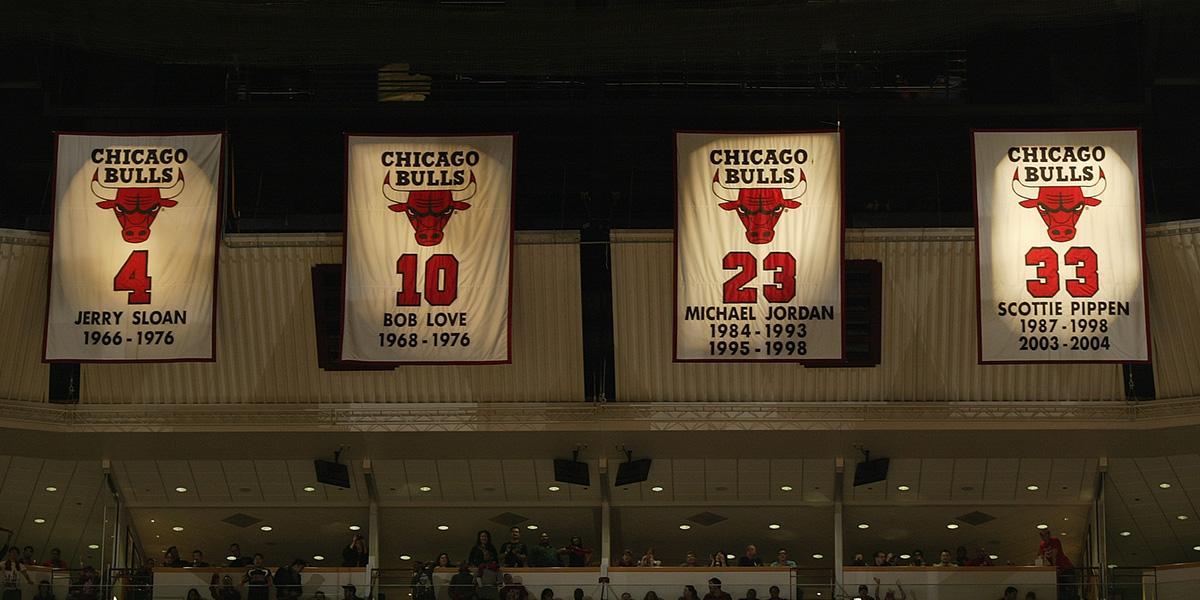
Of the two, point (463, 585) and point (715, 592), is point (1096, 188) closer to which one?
point (715, 592)

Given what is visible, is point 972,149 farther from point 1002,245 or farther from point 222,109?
point 222,109

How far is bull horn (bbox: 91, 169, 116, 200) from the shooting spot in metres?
30.9

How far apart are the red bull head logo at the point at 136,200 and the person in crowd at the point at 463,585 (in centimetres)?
869

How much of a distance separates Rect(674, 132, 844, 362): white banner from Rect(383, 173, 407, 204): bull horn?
493 cm

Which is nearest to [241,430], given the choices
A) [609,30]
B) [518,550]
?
[518,550]

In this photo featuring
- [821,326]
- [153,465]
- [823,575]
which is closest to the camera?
[821,326]

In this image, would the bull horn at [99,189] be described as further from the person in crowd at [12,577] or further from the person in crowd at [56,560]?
the person in crowd at [56,560]

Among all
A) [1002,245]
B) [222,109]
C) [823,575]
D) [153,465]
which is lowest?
[823,575]

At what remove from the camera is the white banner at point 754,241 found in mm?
29797

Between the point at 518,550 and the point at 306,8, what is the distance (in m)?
11.9

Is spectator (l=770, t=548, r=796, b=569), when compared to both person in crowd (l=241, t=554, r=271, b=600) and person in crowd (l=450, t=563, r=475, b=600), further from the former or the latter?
person in crowd (l=241, t=554, r=271, b=600)

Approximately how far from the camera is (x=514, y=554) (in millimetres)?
34844

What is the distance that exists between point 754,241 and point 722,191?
3.40ft

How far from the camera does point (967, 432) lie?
3422 cm
